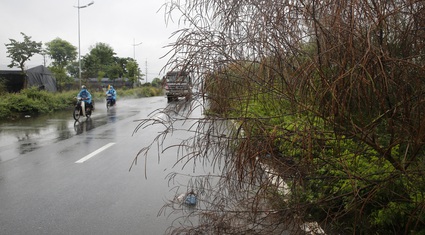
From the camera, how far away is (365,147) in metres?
2.45

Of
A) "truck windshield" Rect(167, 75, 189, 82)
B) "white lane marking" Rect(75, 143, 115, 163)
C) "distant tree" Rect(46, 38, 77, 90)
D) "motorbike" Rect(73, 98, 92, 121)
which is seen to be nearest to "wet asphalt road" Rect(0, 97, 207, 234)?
"white lane marking" Rect(75, 143, 115, 163)

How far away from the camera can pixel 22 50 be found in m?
26.2

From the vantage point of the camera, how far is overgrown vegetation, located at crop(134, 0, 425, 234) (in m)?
2.06

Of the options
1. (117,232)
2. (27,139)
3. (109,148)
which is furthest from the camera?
(27,139)

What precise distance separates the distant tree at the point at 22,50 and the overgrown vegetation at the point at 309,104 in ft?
81.5

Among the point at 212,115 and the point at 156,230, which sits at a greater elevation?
the point at 212,115

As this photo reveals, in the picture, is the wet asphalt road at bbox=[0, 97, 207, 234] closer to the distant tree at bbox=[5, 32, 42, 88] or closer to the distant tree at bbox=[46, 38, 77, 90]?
the distant tree at bbox=[5, 32, 42, 88]

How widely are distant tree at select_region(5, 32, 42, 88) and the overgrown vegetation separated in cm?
2486

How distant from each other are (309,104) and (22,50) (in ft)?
93.6

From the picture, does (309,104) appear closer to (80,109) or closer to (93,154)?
(93,154)

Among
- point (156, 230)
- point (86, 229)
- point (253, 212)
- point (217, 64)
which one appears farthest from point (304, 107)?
point (86, 229)

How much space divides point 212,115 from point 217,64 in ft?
1.25

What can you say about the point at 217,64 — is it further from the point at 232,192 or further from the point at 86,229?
the point at 86,229

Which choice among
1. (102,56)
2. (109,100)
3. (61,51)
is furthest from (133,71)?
(109,100)
